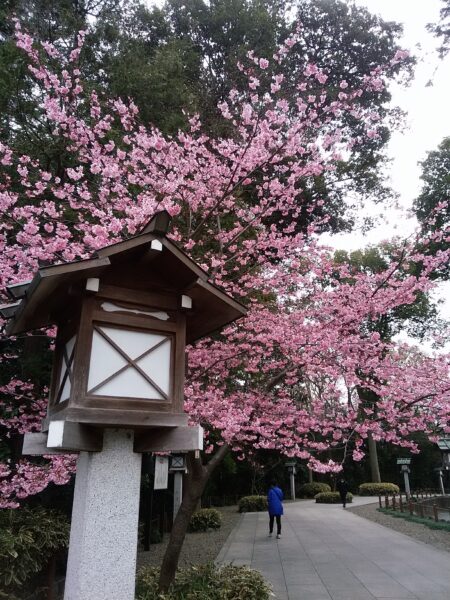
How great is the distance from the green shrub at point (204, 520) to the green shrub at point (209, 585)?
27.1 ft

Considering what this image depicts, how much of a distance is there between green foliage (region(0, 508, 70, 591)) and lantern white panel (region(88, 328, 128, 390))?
10.3 feet

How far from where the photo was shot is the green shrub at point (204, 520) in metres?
13.9

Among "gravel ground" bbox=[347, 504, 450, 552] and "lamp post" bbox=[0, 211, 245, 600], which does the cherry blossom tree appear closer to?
"lamp post" bbox=[0, 211, 245, 600]

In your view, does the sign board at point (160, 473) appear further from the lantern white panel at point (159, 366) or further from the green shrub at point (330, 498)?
the green shrub at point (330, 498)

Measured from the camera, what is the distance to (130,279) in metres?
3.90

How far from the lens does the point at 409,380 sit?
8562 millimetres

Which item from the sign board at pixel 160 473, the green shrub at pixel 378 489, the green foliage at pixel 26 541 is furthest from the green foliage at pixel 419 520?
the green foliage at pixel 26 541

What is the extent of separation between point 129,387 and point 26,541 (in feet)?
11.5

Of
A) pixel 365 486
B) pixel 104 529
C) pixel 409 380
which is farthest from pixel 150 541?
pixel 365 486

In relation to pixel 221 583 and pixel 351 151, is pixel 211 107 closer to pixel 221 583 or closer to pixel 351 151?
pixel 351 151

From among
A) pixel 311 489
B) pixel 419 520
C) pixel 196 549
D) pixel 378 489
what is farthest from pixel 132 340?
pixel 311 489

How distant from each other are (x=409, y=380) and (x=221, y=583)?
5150 mm

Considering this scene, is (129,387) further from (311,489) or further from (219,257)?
(311,489)

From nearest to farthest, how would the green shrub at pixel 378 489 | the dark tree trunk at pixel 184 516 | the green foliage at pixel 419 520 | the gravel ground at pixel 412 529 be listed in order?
the dark tree trunk at pixel 184 516 → the gravel ground at pixel 412 529 → the green foliage at pixel 419 520 → the green shrub at pixel 378 489
